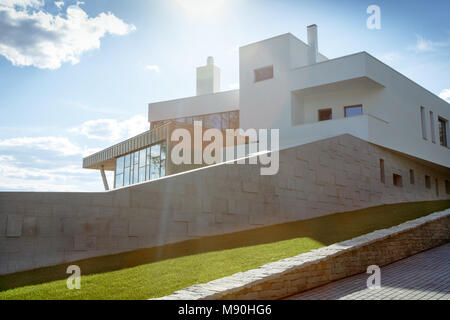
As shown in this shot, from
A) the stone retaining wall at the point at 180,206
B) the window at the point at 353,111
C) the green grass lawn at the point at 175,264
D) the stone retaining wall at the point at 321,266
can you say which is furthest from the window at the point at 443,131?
the green grass lawn at the point at 175,264

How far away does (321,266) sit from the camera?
25.5 feet

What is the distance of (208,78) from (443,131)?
57.2ft

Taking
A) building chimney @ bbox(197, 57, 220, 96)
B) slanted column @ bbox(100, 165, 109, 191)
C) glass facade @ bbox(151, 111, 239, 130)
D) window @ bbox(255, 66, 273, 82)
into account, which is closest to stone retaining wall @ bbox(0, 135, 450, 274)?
window @ bbox(255, 66, 273, 82)

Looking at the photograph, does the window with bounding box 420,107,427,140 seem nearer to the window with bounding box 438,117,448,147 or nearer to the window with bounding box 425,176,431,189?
the window with bounding box 425,176,431,189

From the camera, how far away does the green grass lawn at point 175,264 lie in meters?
6.47

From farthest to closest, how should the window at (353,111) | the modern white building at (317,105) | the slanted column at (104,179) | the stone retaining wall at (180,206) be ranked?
the slanted column at (104,179) < the window at (353,111) < the modern white building at (317,105) < the stone retaining wall at (180,206)

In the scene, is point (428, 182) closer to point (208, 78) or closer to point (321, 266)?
point (208, 78)

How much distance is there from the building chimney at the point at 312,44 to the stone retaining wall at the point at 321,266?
13.5m

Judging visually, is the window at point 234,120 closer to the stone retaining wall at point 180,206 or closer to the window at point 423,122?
the stone retaining wall at point 180,206

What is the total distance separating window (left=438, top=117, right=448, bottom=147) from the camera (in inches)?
1069

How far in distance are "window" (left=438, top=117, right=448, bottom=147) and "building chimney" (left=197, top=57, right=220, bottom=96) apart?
53.2ft

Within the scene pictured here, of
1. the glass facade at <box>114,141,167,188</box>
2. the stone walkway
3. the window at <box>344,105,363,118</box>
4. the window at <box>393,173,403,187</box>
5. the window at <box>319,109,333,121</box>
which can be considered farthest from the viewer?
the window at <box>319,109,333,121</box>

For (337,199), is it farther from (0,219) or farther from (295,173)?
(0,219)
